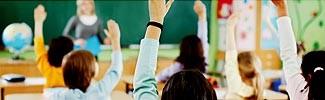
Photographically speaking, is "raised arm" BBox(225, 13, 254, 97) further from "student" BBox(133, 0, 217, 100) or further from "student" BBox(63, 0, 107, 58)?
"student" BBox(63, 0, 107, 58)

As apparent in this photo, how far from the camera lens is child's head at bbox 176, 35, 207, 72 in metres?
4.09

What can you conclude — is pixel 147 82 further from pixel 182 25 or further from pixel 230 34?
→ pixel 182 25

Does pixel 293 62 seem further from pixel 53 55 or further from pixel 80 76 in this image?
pixel 53 55

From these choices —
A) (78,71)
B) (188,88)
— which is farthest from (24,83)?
(188,88)

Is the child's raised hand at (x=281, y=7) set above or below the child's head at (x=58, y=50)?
above

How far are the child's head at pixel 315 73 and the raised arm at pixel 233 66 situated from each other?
4.35 feet

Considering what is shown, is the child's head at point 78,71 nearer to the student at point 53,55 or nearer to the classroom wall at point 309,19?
the student at point 53,55

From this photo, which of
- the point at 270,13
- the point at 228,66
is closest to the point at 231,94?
the point at 228,66

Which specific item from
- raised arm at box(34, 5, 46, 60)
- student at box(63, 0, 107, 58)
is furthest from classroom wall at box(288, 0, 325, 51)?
raised arm at box(34, 5, 46, 60)

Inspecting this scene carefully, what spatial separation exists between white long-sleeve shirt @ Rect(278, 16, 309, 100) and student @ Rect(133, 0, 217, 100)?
669mm

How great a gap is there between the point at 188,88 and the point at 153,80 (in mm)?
156

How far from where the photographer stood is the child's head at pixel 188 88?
1.60m

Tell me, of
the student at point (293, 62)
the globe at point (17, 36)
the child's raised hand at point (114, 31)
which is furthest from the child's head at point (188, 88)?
the globe at point (17, 36)

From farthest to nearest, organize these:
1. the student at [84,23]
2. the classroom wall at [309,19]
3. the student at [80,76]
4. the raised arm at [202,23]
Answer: the classroom wall at [309,19], the student at [84,23], the raised arm at [202,23], the student at [80,76]
